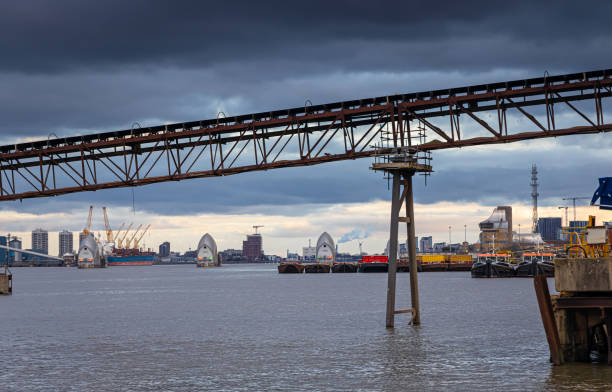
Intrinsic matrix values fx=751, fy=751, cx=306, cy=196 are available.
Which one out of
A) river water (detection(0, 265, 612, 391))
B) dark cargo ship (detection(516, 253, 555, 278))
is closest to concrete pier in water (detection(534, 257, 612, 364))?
river water (detection(0, 265, 612, 391))

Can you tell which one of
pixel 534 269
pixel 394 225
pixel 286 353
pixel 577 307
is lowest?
pixel 286 353

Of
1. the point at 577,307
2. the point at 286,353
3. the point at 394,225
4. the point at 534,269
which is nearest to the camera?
the point at 577,307

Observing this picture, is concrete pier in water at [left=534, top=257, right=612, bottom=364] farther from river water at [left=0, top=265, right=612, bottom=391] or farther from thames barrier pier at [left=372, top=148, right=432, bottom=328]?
thames barrier pier at [left=372, top=148, right=432, bottom=328]

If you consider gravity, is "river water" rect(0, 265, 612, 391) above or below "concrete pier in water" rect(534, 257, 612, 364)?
below

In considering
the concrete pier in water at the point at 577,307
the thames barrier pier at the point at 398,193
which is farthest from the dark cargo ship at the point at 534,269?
the concrete pier in water at the point at 577,307

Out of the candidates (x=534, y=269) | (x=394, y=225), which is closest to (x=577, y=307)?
(x=394, y=225)

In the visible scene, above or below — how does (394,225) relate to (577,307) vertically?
above

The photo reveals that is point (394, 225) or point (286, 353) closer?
point (286, 353)

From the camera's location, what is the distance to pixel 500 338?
144 feet

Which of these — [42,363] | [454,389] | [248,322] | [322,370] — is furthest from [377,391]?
[248,322]

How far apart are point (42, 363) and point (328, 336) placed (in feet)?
57.1

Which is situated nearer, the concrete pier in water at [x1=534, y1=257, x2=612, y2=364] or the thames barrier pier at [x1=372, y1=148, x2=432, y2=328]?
the concrete pier in water at [x1=534, y1=257, x2=612, y2=364]

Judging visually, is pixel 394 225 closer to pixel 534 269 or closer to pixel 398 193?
pixel 398 193

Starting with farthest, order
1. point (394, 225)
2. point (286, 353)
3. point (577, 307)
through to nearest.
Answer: point (394, 225) < point (286, 353) < point (577, 307)
